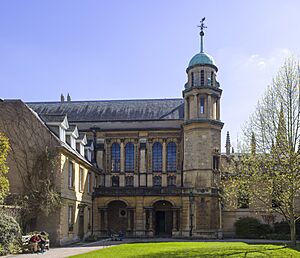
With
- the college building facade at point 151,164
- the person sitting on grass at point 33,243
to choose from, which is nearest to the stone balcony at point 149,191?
the college building facade at point 151,164

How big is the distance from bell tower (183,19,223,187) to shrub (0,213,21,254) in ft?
73.4

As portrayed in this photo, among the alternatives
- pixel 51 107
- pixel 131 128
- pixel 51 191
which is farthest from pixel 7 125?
pixel 51 107

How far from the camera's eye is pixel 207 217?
44.6 meters

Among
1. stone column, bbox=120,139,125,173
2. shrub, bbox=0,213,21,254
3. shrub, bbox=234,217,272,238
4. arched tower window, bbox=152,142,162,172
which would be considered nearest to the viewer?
shrub, bbox=0,213,21,254

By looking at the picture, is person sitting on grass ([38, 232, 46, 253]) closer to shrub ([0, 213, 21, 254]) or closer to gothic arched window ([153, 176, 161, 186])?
shrub ([0, 213, 21, 254])

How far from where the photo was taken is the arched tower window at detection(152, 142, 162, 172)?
51.0 metres

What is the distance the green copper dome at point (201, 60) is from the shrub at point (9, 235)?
1103 inches

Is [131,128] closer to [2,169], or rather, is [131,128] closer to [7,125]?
[7,125]

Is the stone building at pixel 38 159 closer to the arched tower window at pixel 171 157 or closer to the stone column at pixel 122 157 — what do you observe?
the stone column at pixel 122 157

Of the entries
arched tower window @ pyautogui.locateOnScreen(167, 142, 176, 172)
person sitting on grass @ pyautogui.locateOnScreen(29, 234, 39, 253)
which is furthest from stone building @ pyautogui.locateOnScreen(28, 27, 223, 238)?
person sitting on grass @ pyautogui.locateOnScreen(29, 234, 39, 253)

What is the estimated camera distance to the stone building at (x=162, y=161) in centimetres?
4553

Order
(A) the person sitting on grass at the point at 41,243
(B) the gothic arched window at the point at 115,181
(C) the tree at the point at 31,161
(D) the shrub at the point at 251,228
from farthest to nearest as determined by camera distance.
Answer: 1. (B) the gothic arched window at the point at 115,181
2. (D) the shrub at the point at 251,228
3. (C) the tree at the point at 31,161
4. (A) the person sitting on grass at the point at 41,243

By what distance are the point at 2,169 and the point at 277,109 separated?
17268mm

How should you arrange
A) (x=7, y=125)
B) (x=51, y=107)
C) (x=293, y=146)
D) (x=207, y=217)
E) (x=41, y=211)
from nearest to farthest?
1. (x=293, y=146)
2. (x=41, y=211)
3. (x=7, y=125)
4. (x=207, y=217)
5. (x=51, y=107)
